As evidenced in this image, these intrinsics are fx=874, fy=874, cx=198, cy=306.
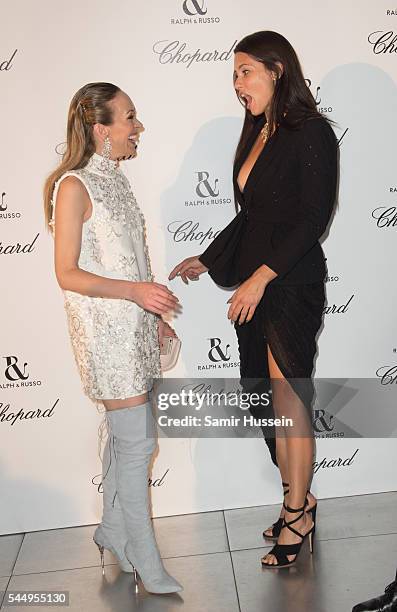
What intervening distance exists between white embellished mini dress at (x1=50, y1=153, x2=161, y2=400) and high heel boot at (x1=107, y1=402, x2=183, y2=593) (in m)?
0.10

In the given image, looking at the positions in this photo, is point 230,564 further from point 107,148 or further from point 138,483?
point 107,148

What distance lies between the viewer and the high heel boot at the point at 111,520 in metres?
2.95

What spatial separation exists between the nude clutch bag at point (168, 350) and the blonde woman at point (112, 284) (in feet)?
0.54

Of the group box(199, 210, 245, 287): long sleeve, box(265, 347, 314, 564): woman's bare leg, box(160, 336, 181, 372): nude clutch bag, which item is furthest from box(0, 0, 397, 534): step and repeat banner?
box(265, 347, 314, 564): woman's bare leg

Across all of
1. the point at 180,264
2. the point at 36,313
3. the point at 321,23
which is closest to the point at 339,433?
the point at 180,264

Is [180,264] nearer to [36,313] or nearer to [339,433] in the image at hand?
[36,313]

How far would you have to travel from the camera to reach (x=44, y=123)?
330cm

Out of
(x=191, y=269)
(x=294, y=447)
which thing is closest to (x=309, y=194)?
(x=191, y=269)

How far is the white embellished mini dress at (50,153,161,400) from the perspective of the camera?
2670mm

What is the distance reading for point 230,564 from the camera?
10.1 feet

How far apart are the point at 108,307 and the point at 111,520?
787 mm

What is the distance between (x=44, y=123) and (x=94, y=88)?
0.68 m

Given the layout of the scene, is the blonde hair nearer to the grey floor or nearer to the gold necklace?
the gold necklace

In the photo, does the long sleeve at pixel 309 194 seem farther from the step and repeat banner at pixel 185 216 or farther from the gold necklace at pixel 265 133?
the step and repeat banner at pixel 185 216
